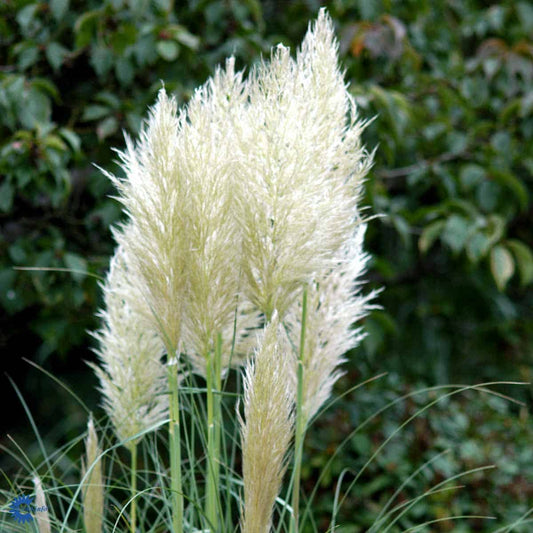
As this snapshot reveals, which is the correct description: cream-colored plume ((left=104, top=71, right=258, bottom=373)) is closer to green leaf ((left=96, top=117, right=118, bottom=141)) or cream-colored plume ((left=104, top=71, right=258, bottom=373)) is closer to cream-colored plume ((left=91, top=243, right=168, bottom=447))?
cream-colored plume ((left=91, top=243, right=168, bottom=447))

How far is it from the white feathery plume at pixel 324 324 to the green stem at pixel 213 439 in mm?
221

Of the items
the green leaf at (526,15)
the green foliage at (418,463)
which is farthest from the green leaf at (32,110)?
the green leaf at (526,15)

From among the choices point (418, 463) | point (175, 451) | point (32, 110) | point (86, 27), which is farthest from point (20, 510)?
point (418, 463)

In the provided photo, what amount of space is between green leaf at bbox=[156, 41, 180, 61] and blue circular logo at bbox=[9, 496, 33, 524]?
5.33ft

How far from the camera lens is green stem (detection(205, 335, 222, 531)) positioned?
1319 mm

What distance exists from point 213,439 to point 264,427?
23cm

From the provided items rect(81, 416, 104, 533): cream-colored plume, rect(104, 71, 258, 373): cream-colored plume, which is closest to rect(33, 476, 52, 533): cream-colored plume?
rect(81, 416, 104, 533): cream-colored plume

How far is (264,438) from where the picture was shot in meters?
1.20

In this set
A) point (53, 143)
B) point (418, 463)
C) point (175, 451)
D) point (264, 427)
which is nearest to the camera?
point (264, 427)

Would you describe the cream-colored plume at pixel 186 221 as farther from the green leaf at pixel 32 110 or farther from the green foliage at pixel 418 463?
the green foliage at pixel 418 463

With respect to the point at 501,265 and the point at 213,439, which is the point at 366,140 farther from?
the point at 213,439

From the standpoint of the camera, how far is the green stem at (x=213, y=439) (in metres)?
1.32

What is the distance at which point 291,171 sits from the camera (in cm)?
127

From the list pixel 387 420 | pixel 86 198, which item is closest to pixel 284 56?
pixel 86 198
